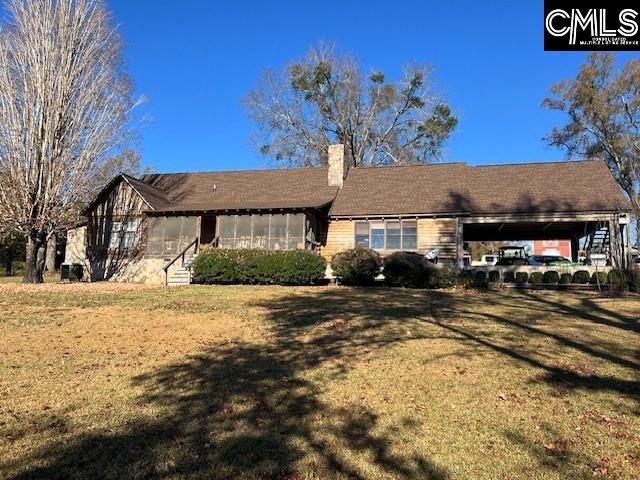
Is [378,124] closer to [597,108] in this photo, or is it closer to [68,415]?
[597,108]

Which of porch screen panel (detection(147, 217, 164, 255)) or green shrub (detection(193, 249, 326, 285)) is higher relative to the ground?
porch screen panel (detection(147, 217, 164, 255))

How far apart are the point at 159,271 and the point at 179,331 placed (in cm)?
1693

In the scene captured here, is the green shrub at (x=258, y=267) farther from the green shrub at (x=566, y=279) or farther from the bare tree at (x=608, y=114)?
the bare tree at (x=608, y=114)

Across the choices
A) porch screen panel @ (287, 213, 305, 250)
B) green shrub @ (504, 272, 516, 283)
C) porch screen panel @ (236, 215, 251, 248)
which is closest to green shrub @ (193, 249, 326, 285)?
porch screen panel @ (287, 213, 305, 250)

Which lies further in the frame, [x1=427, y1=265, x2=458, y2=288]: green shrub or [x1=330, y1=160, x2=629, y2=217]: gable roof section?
[x1=330, y1=160, x2=629, y2=217]: gable roof section

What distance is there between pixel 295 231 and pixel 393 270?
713cm

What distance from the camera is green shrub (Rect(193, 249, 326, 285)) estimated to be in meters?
20.2

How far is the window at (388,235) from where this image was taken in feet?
80.1

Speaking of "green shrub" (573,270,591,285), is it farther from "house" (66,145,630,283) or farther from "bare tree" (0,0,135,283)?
"bare tree" (0,0,135,283)

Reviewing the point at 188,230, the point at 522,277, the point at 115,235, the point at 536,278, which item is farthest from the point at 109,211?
the point at 536,278

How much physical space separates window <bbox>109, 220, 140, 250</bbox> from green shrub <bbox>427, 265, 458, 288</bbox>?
17.5 metres

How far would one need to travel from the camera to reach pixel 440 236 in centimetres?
2395

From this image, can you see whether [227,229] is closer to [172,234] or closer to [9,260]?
[172,234]

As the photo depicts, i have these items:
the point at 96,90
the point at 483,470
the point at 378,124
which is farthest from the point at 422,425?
the point at 378,124
